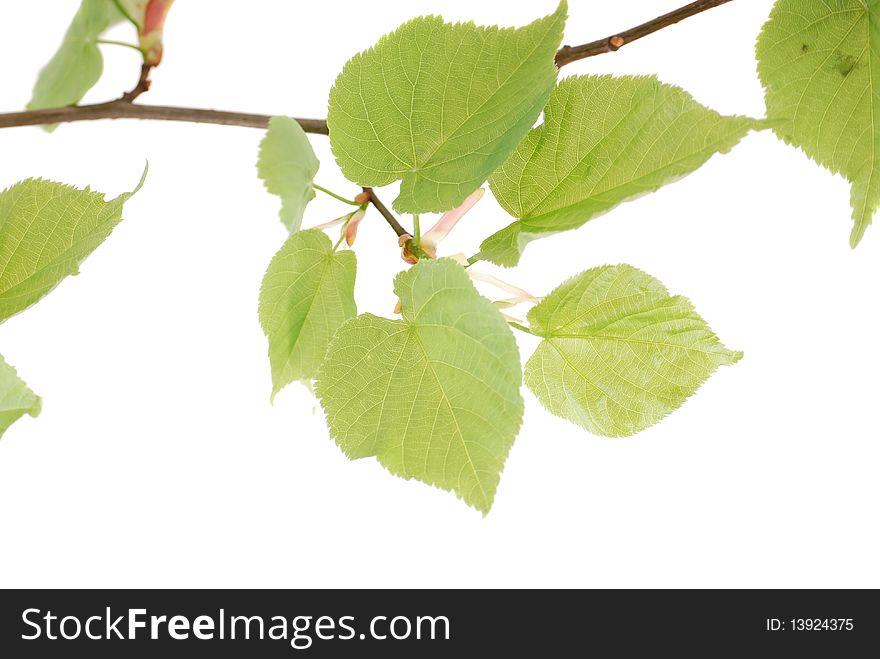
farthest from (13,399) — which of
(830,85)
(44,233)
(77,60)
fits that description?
(830,85)

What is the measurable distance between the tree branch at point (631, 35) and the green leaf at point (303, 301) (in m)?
0.14

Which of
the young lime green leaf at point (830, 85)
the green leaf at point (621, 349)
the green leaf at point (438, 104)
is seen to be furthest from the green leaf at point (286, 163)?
the young lime green leaf at point (830, 85)

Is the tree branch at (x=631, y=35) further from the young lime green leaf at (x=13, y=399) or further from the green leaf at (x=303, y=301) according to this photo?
the young lime green leaf at (x=13, y=399)

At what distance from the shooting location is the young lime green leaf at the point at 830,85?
0.42 metres

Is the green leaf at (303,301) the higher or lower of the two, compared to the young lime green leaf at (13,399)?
higher

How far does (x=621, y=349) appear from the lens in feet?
1.28

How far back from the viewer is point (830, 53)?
42 centimetres

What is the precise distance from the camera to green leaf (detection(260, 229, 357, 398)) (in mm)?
390

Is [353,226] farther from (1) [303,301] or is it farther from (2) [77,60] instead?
(2) [77,60]

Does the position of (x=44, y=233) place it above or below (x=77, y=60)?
below

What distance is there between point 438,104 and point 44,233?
17 cm

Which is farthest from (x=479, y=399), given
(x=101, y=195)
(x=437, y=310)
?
(x=101, y=195)

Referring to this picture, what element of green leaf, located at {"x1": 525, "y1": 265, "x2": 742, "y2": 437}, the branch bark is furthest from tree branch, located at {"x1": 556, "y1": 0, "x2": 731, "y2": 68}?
green leaf, located at {"x1": 525, "y1": 265, "x2": 742, "y2": 437}

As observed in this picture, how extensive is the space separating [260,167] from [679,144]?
0.51 ft
